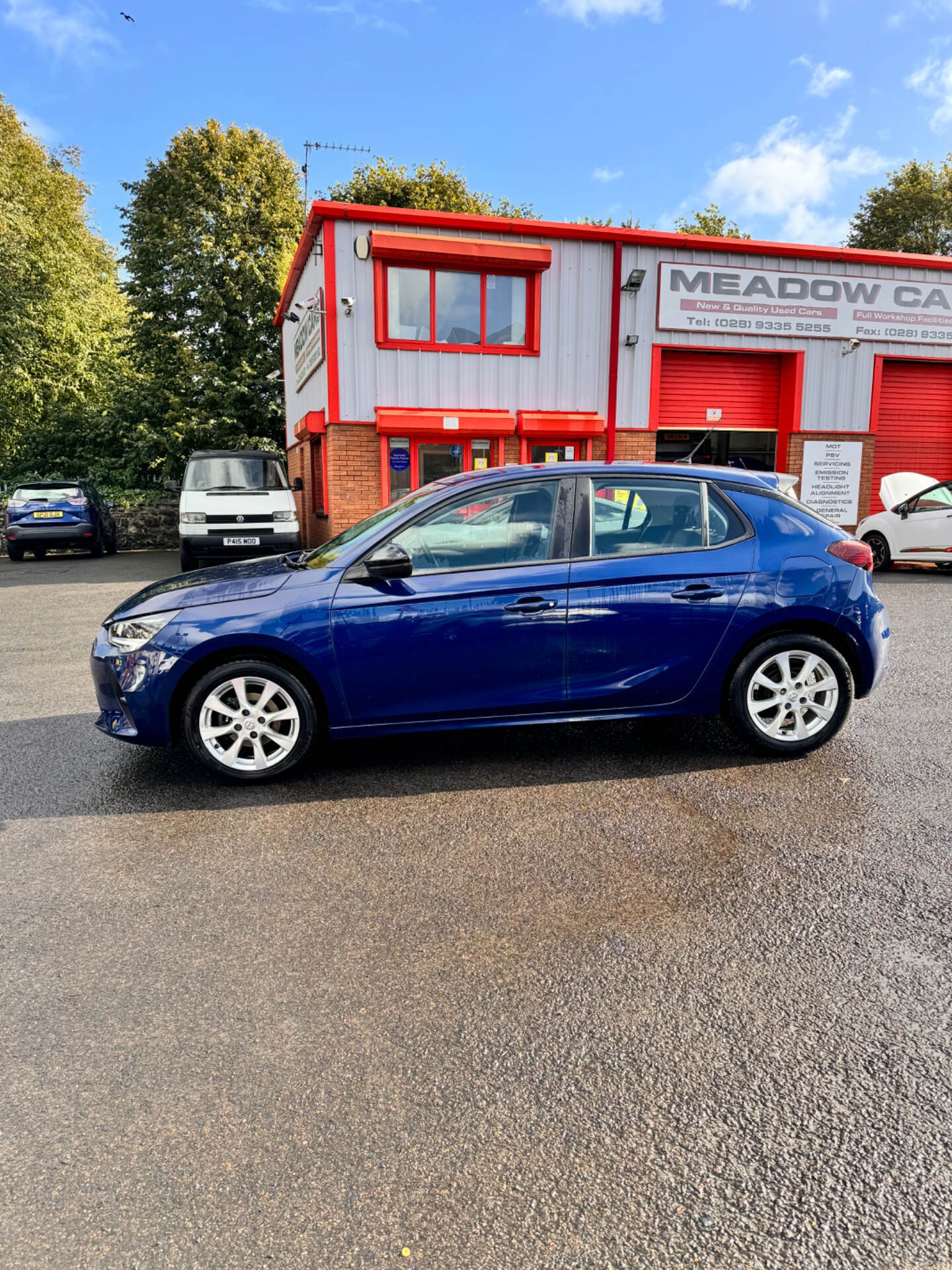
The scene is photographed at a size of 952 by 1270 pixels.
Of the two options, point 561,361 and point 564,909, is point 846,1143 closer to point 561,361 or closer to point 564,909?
point 564,909

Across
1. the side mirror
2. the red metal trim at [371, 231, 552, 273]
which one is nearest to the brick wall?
the red metal trim at [371, 231, 552, 273]

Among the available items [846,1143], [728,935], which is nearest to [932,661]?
[728,935]

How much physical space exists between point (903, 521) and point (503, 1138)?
1450 cm

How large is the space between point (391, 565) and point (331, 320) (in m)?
11.8

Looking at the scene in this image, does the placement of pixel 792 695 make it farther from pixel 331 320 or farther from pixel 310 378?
pixel 310 378

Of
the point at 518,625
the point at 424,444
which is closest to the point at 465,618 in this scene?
the point at 518,625

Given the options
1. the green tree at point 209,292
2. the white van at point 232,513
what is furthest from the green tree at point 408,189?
the white van at point 232,513

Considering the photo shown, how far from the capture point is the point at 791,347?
17141 millimetres

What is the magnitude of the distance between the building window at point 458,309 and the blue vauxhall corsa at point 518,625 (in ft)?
37.6

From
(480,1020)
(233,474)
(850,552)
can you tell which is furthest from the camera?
(233,474)

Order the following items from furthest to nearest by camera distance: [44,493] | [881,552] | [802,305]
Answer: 1. [44,493]
2. [802,305]
3. [881,552]

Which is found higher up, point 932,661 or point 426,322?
point 426,322

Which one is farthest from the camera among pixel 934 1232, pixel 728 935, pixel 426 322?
pixel 426 322

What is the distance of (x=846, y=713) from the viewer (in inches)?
188
